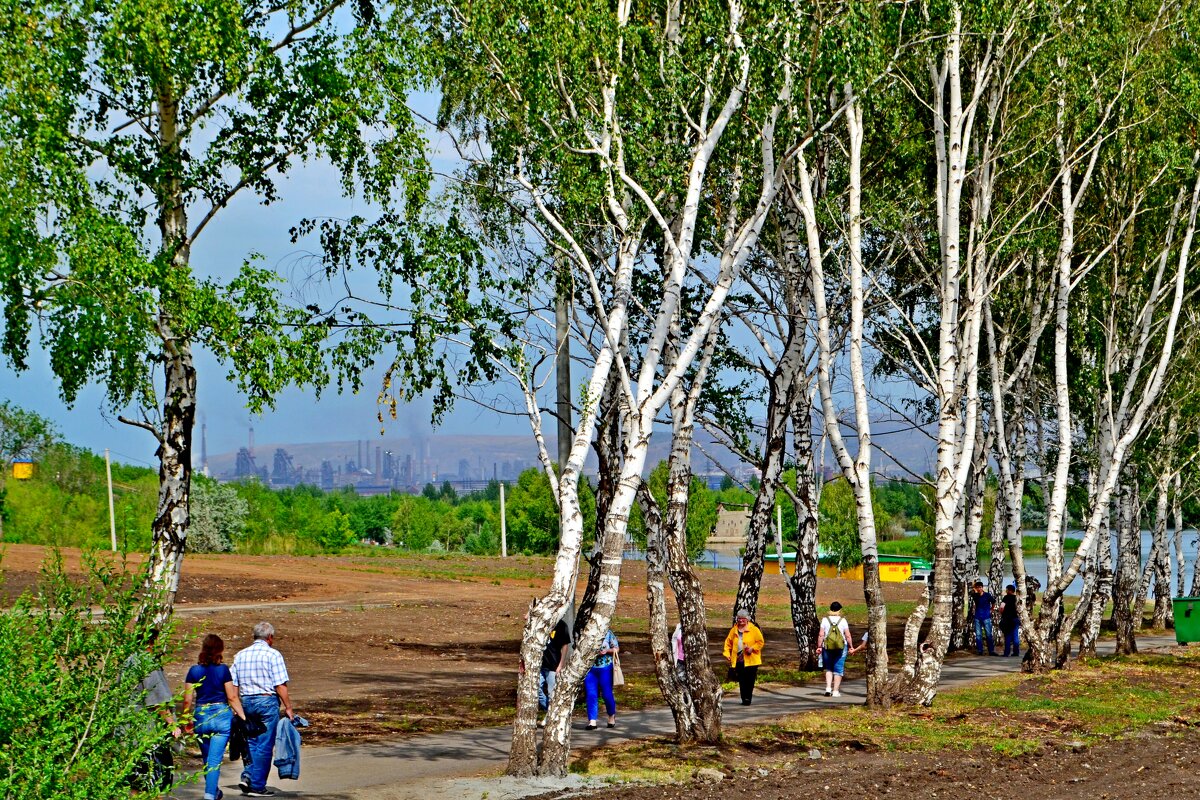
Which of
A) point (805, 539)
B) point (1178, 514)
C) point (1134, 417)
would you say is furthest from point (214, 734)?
point (1178, 514)

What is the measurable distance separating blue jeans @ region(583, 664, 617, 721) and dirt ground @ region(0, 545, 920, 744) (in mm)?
2114

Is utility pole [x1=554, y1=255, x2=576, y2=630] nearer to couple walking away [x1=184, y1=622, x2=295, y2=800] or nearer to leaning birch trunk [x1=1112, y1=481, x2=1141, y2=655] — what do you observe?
couple walking away [x1=184, y1=622, x2=295, y2=800]

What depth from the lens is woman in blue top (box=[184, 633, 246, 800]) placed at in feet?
37.6

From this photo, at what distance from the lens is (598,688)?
1778 centimetres

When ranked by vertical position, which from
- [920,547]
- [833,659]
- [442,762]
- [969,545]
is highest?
[969,545]

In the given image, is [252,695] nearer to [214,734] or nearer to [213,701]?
[213,701]

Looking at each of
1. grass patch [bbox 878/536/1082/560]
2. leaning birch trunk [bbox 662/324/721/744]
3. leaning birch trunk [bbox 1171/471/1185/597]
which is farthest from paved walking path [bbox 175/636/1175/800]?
grass patch [bbox 878/536/1082/560]

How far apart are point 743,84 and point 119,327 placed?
7.85m

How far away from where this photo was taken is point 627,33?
15.6 m

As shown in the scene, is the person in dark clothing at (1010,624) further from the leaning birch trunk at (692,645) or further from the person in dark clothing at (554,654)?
the person in dark clothing at (554,654)

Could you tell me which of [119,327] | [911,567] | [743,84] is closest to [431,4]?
[743,84]

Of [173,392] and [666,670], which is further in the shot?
[666,670]

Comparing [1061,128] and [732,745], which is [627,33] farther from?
[1061,128]

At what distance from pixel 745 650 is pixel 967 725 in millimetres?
3635
